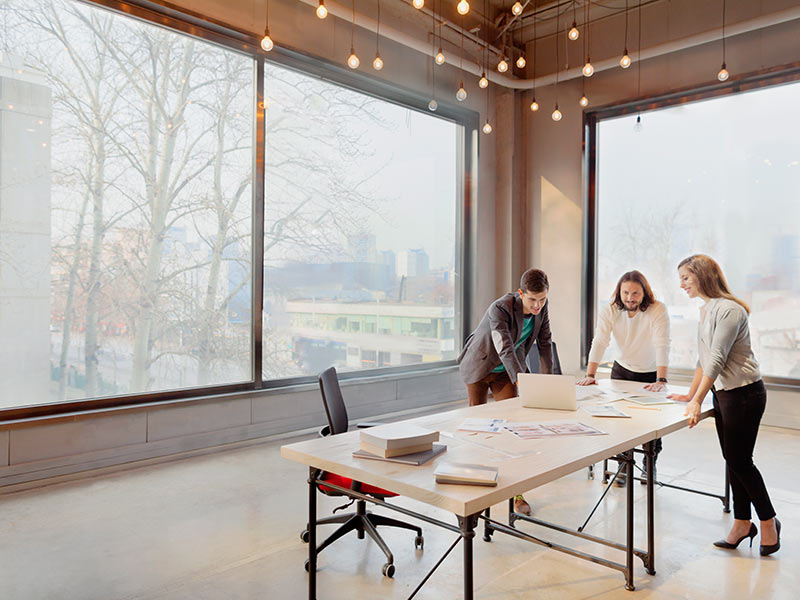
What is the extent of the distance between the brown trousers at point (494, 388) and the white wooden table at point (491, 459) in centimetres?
79

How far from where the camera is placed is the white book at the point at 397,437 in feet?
7.46

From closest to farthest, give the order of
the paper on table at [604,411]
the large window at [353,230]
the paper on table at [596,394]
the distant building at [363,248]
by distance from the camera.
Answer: the paper on table at [604,411], the paper on table at [596,394], the large window at [353,230], the distant building at [363,248]

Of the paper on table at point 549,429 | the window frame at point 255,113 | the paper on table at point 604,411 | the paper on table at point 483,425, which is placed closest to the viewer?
the paper on table at point 549,429

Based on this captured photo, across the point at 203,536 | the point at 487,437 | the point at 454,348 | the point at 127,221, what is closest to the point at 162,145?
the point at 127,221

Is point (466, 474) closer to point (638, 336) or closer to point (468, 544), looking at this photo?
point (468, 544)

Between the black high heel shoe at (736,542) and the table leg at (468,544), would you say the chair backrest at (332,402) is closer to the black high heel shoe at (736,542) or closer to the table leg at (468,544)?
the table leg at (468,544)

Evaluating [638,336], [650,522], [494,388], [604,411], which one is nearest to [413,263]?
[494,388]

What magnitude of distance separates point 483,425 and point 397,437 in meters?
0.73

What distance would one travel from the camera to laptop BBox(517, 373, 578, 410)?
324 centimetres

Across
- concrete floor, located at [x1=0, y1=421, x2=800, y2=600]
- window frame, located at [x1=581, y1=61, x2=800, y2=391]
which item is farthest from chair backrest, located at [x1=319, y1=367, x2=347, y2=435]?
window frame, located at [x1=581, y1=61, x2=800, y2=391]

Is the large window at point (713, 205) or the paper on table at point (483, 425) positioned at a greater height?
the large window at point (713, 205)

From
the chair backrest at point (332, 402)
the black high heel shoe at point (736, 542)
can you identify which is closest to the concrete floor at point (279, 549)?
the black high heel shoe at point (736, 542)

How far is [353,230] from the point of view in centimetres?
638

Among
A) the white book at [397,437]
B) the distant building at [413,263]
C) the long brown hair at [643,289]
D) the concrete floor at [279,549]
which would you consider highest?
the distant building at [413,263]
